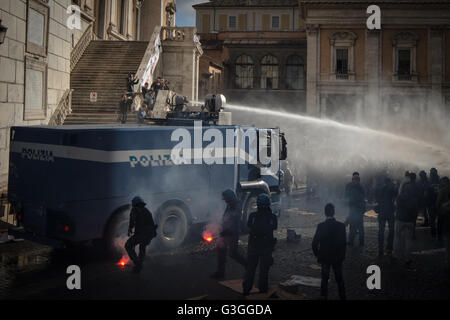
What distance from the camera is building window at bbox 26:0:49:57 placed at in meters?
15.5

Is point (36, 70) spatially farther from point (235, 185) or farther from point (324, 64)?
point (324, 64)

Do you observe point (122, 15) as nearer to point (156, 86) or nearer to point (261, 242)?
point (156, 86)

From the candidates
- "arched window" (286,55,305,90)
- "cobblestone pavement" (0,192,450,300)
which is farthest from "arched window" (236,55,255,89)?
"cobblestone pavement" (0,192,450,300)

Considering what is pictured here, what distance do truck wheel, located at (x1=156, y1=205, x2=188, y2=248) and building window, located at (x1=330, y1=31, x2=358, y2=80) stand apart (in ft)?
99.2

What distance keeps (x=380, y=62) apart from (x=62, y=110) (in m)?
28.1

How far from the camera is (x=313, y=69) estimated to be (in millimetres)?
37344

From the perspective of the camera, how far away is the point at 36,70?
53.7 ft

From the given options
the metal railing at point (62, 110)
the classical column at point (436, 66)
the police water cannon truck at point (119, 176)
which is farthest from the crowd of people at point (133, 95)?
the classical column at point (436, 66)

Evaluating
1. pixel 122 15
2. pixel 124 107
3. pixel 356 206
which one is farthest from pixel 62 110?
pixel 122 15

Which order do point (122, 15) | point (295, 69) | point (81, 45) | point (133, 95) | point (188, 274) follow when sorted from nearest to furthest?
point (188, 274), point (133, 95), point (81, 45), point (122, 15), point (295, 69)

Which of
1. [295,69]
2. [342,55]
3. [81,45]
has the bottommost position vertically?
[81,45]

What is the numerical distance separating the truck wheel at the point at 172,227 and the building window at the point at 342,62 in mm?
30498

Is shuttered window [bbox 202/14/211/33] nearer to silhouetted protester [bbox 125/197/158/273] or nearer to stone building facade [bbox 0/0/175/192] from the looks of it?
stone building facade [bbox 0/0/175/192]

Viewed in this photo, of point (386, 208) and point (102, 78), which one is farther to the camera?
point (102, 78)
